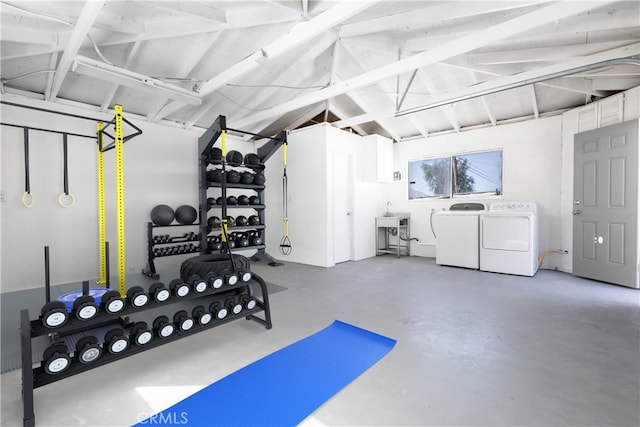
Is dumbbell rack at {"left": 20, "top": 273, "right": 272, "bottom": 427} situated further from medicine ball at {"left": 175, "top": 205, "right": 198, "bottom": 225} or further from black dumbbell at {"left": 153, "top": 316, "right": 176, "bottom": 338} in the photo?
medicine ball at {"left": 175, "top": 205, "right": 198, "bottom": 225}

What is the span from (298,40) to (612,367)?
401cm

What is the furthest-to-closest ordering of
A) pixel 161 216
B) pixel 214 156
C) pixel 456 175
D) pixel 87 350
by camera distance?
1. pixel 456 175
2. pixel 214 156
3. pixel 161 216
4. pixel 87 350

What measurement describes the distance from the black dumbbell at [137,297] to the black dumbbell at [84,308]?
0.71ft

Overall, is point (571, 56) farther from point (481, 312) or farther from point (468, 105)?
point (481, 312)

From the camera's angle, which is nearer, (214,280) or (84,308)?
(84,308)

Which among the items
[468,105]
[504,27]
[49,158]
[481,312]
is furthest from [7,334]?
[468,105]

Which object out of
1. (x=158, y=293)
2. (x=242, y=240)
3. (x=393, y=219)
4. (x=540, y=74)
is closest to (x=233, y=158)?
(x=242, y=240)

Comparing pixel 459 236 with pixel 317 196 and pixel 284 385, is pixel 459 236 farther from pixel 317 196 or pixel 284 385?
pixel 284 385

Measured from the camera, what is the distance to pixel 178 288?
2336mm

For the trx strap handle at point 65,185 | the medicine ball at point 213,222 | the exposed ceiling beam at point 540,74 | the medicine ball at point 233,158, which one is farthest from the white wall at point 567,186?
the trx strap handle at point 65,185

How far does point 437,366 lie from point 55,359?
2.53m

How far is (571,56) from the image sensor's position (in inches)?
145

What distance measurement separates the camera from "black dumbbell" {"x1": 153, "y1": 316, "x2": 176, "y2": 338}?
218cm

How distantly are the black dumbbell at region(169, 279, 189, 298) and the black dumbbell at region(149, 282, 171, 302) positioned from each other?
0.06 metres
